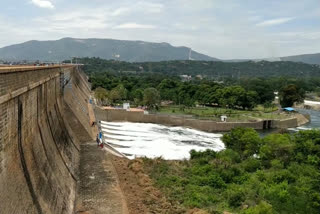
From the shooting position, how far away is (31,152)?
13.5m

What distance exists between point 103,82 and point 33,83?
62.7 metres

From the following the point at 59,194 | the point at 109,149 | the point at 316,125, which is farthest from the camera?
the point at 316,125

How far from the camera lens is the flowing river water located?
107ft

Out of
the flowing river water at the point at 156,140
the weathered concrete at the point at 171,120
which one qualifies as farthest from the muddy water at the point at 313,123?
the weathered concrete at the point at 171,120

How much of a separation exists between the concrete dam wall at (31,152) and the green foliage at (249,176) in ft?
23.5

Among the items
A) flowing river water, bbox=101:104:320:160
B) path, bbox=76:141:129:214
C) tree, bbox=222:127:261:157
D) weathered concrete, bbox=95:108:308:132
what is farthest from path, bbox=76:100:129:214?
weathered concrete, bbox=95:108:308:132

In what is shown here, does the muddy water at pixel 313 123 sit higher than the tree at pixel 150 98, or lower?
lower

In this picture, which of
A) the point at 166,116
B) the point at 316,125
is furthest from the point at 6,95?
the point at 316,125

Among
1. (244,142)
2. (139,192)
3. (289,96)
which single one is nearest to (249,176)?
(244,142)

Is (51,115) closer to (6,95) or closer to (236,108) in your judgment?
(6,95)

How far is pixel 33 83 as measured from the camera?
51.6 feet

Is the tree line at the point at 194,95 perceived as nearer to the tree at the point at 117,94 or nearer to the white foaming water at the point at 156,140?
the tree at the point at 117,94

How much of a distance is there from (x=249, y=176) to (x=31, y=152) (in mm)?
16488

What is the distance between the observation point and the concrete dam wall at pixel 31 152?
10.4m
